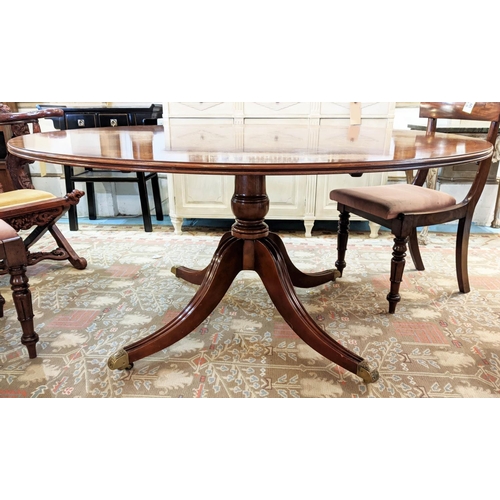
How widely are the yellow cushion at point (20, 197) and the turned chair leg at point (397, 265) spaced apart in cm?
165

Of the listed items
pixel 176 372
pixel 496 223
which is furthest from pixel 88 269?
pixel 496 223

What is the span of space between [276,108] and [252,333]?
1704mm

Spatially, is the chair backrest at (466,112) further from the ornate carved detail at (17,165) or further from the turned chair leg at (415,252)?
the ornate carved detail at (17,165)

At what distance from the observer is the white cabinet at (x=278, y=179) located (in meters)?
2.83

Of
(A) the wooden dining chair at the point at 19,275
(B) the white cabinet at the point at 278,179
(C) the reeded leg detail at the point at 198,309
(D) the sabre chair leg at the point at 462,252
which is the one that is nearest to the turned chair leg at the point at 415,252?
(D) the sabre chair leg at the point at 462,252

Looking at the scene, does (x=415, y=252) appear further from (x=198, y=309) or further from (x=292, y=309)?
(x=198, y=309)

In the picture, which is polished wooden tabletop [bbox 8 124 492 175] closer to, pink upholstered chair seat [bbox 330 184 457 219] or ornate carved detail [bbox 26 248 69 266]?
pink upholstered chair seat [bbox 330 184 457 219]

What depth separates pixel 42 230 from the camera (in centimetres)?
244

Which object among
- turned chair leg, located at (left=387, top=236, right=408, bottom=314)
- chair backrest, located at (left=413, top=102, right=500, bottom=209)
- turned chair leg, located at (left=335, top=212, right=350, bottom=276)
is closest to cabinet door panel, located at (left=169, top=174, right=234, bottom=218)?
turned chair leg, located at (left=335, top=212, right=350, bottom=276)

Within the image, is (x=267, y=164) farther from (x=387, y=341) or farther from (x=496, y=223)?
(x=496, y=223)

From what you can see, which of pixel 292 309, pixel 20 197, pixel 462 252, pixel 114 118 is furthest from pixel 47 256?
pixel 462 252

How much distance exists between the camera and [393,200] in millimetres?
1870

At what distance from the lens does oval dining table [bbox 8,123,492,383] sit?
1.08 meters

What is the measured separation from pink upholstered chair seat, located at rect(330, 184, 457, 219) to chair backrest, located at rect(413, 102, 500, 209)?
0.43 ft
